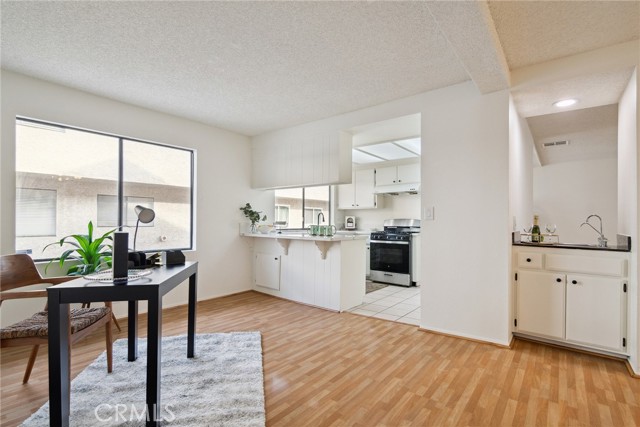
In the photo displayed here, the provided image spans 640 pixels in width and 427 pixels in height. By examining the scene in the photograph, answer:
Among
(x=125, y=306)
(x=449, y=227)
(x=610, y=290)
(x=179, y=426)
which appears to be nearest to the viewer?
(x=179, y=426)

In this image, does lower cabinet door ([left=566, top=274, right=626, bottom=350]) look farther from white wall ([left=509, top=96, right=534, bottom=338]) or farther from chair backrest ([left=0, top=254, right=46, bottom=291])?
chair backrest ([left=0, top=254, right=46, bottom=291])

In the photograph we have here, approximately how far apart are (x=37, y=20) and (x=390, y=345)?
3.58 meters

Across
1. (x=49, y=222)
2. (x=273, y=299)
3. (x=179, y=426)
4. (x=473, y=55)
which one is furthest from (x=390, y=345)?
(x=49, y=222)

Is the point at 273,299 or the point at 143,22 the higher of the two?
the point at 143,22

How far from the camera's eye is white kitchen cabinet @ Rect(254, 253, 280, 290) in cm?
443

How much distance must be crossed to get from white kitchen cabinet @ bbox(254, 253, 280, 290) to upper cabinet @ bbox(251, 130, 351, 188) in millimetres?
1092

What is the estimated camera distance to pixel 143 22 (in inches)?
80.8

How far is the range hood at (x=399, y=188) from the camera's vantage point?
18.4 ft

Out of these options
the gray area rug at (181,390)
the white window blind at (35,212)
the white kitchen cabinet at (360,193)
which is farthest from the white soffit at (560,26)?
the white window blind at (35,212)

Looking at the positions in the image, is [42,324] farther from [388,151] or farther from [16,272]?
[388,151]

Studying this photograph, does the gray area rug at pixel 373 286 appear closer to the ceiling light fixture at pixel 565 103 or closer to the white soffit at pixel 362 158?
the white soffit at pixel 362 158

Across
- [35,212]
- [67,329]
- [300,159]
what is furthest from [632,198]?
[35,212]

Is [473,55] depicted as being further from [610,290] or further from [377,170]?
[377,170]

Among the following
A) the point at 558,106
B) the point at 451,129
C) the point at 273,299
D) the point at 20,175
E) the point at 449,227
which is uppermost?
the point at 558,106
